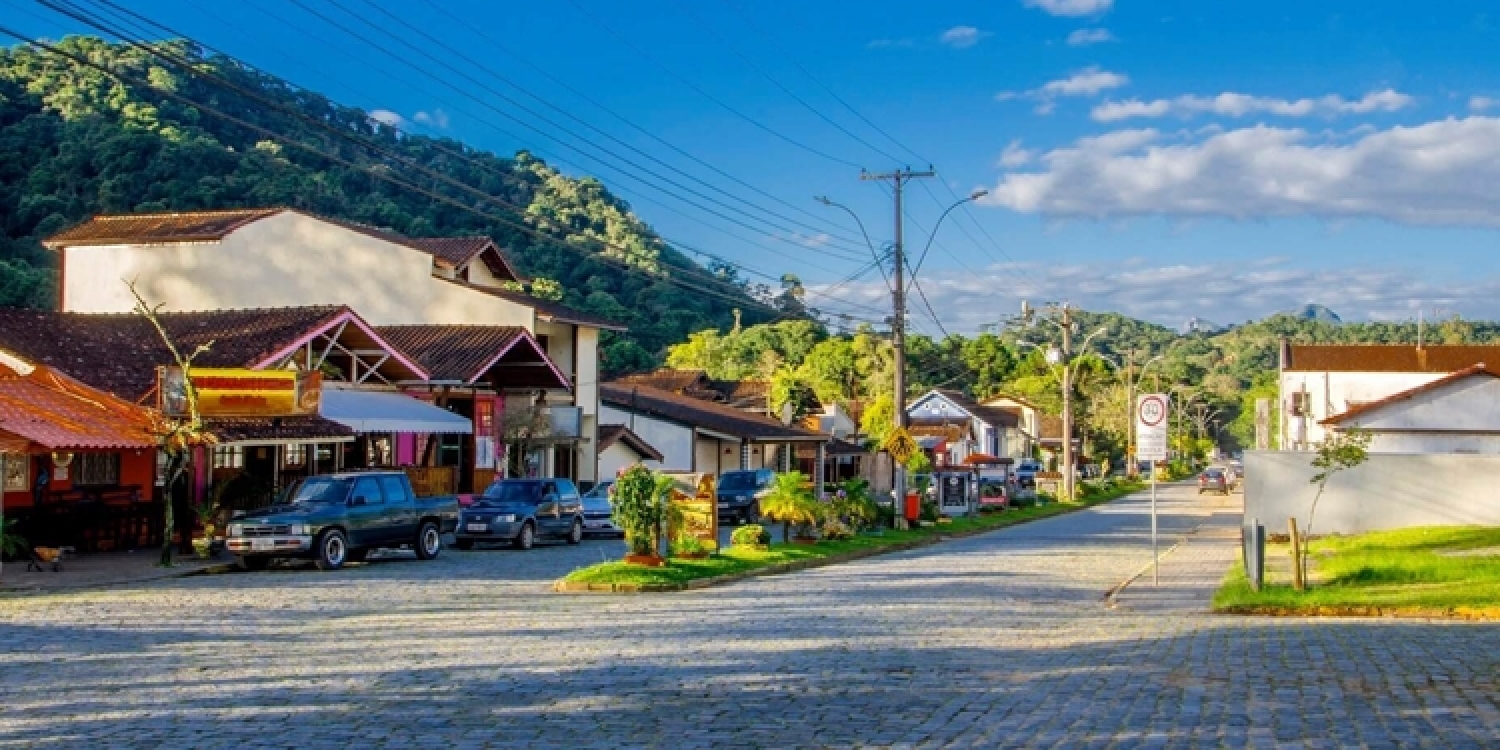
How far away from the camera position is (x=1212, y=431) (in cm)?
17425

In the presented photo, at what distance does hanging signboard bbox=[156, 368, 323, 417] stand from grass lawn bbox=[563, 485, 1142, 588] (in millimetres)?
7460

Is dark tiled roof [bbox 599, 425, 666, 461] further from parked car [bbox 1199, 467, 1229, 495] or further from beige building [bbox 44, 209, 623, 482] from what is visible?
parked car [bbox 1199, 467, 1229, 495]

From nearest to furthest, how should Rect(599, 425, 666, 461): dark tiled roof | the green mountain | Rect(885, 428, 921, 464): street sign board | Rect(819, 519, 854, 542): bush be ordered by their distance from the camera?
1. Rect(819, 519, 854, 542): bush
2. Rect(885, 428, 921, 464): street sign board
3. Rect(599, 425, 666, 461): dark tiled roof
4. the green mountain

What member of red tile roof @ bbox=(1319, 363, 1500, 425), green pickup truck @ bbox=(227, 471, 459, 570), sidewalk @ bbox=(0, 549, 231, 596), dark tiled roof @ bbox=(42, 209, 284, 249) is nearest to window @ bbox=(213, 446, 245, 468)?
sidewalk @ bbox=(0, 549, 231, 596)

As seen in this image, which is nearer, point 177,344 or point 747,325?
point 177,344

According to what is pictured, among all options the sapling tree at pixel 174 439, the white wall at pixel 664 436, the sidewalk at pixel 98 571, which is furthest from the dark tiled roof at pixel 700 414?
the sapling tree at pixel 174 439

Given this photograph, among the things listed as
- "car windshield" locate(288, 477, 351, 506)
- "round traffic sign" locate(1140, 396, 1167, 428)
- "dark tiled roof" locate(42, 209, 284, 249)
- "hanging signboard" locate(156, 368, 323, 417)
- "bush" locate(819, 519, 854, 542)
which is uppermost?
"dark tiled roof" locate(42, 209, 284, 249)

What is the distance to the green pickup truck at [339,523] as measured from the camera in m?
25.2

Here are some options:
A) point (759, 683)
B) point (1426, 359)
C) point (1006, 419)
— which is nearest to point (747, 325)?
point (1006, 419)

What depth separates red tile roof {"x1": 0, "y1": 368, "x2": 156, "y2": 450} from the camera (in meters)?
23.5

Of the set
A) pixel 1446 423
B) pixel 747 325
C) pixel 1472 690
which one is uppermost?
pixel 747 325

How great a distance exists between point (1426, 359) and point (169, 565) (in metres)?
69.0

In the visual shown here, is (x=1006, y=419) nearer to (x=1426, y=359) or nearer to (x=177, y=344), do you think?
(x=1426, y=359)

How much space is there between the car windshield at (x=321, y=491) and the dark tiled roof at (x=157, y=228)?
22.3m
